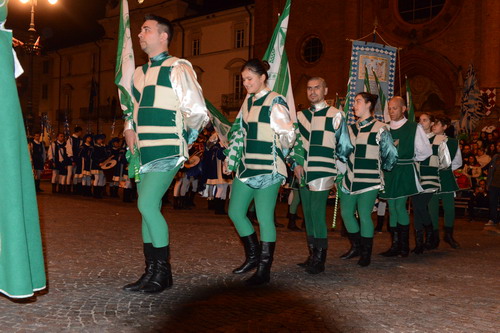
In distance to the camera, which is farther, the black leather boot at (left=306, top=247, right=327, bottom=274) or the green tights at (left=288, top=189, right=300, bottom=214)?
the green tights at (left=288, top=189, right=300, bottom=214)

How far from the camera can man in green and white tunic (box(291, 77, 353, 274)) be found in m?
6.24

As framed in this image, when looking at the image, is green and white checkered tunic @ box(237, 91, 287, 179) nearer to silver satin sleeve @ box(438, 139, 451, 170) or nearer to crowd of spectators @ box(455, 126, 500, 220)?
silver satin sleeve @ box(438, 139, 451, 170)

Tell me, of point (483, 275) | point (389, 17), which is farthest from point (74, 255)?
point (389, 17)

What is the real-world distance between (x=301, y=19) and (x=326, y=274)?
27.4 meters

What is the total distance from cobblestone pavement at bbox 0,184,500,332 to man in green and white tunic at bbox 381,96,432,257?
0.33 m

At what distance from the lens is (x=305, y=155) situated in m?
6.44

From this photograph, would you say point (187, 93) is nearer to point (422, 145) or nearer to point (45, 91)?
point (422, 145)

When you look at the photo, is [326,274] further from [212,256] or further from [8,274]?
[8,274]

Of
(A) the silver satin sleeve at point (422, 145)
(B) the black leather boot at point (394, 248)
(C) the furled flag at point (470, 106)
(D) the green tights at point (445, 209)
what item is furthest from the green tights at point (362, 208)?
(C) the furled flag at point (470, 106)

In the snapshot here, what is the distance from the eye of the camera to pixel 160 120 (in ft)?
15.9

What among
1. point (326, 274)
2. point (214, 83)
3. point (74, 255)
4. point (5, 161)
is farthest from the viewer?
point (214, 83)

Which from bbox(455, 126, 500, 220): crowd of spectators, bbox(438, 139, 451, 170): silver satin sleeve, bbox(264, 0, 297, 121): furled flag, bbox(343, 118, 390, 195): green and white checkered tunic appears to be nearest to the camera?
bbox(264, 0, 297, 121): furled flag

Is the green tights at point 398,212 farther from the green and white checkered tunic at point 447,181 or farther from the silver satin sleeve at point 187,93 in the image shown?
the silver satin sleeve at point 187,93

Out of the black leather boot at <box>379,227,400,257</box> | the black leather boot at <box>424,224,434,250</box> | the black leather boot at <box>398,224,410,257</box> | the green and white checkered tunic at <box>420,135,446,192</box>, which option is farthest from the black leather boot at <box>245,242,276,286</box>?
the black leather boot at <box>424,224,434,250</box>
